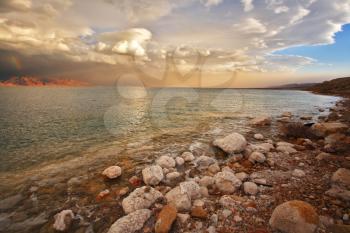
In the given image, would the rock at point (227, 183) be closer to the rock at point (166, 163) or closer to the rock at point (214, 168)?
the rock at point (214, 168)

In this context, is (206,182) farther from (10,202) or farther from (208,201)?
(10,202)

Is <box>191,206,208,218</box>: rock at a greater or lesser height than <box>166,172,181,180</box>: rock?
greater

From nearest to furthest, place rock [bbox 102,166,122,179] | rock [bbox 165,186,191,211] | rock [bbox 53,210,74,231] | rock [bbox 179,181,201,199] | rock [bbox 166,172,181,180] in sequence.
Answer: rock [bbox 53,210,74,231] < rock [bbox 165,186,191,211] < rock [bbox 179,181,201,199] < rock [bbox 166,172,181,180] < rock [bbox 102,166,122,179]

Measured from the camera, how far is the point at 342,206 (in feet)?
18.3

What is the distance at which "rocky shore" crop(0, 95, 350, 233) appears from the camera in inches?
197

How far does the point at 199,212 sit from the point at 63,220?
4314 millimetres

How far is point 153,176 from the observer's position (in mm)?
7949

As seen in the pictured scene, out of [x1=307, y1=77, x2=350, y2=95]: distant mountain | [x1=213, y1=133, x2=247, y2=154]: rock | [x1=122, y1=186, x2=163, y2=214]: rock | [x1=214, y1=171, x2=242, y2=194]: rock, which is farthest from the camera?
[x1=307, y1=77, x2=350, y2=95]: distant mountain

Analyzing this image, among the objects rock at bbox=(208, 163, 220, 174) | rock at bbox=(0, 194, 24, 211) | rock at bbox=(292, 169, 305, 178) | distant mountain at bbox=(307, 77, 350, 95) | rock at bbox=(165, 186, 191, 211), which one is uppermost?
distant mountain at bbox=(307, 77, 350, 95)

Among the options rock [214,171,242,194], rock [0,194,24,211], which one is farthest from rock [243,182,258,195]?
rock [0,194,24,211]

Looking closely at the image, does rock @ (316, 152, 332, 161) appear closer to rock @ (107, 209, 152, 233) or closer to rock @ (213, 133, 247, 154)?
rock @ (213, 133, 247, 154)

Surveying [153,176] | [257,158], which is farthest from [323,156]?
[153,176]

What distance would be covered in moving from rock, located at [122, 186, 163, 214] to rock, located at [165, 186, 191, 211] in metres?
0.45

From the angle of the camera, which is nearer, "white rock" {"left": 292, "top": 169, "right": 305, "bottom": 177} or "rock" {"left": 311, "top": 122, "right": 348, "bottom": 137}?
"white rock" {"left": 292, "top": 169, "right": 305, "bottom": 177}
